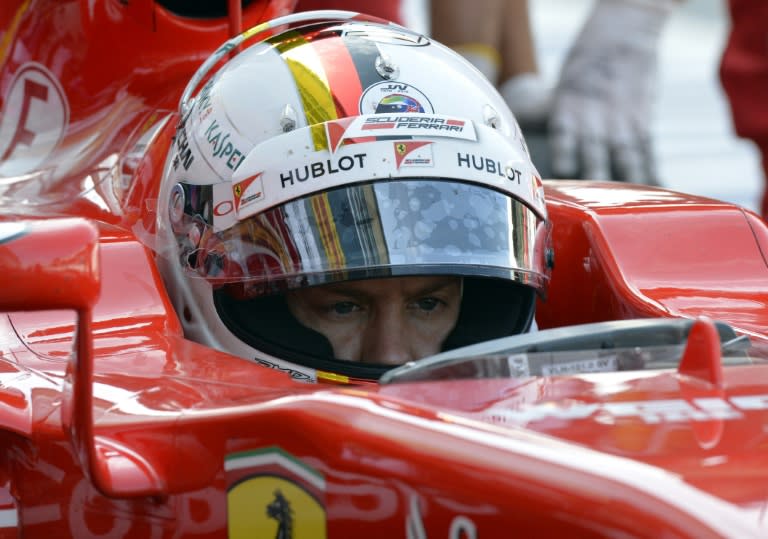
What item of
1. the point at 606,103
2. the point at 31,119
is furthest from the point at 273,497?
the point at 606,103

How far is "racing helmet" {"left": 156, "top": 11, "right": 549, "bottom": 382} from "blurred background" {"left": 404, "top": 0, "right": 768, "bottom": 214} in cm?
261

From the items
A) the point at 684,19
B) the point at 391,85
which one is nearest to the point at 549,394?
the point at 391,85

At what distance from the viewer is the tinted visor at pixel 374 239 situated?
188 cm

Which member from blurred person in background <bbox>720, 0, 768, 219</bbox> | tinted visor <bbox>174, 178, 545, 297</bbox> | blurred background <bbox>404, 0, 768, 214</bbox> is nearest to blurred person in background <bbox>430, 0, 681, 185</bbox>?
blurred background <bbox>404, 0, 768, 214</bbox>

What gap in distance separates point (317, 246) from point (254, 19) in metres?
1.00

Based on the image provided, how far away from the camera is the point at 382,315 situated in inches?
78.0

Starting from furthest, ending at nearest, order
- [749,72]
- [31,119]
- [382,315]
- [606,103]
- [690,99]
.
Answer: [690,99], [606,103], [749,72], [31,119], [382,315]

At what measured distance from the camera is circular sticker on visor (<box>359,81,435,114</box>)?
2.03 metres

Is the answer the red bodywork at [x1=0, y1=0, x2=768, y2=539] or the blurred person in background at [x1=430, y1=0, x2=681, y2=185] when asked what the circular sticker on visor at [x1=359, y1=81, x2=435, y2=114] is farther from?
the blurred person in background at [x1=430, y1=0, x2=681, y2=185]

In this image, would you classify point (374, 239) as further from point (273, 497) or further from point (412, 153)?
point (273, 497)

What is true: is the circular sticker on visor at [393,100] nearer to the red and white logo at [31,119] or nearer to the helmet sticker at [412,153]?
the helmet sticker at [412,153]

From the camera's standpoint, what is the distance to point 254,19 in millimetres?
2766

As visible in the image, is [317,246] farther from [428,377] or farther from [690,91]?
[690,91]

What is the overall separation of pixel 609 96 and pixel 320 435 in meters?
4.61
